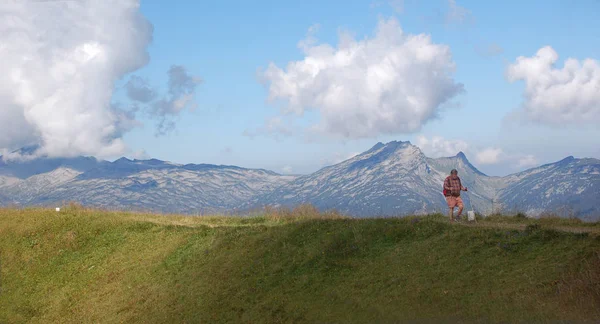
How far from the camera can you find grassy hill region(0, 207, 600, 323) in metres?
19.8

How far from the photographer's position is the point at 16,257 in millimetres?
35250

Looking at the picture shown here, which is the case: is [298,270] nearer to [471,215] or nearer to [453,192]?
[471,215]

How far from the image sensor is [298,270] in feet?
85.0

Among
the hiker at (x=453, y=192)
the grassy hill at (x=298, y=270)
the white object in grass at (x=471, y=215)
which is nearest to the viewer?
the grassy hill at (x=298, y=270)

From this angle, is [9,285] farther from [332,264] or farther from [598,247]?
[598,247]

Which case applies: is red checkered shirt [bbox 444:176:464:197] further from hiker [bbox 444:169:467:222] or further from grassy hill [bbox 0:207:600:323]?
grassy hill [bbox 0:207:600:323]

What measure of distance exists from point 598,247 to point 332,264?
33.0ft

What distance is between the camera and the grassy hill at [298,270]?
19.8 meters

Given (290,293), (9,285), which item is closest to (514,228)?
(290,293)

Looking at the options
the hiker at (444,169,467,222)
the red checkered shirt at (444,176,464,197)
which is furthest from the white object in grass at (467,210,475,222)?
Result: the red checkered shirt at (444,176,464,197)

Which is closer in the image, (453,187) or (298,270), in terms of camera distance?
(298,270)

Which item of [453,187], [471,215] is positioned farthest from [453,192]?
[471,215]

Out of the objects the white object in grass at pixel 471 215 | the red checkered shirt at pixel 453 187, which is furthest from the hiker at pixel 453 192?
the white object in grass at pixel 471 215

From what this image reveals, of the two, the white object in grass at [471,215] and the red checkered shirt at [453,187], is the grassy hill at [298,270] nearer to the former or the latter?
the white object in grass at [471,215]
